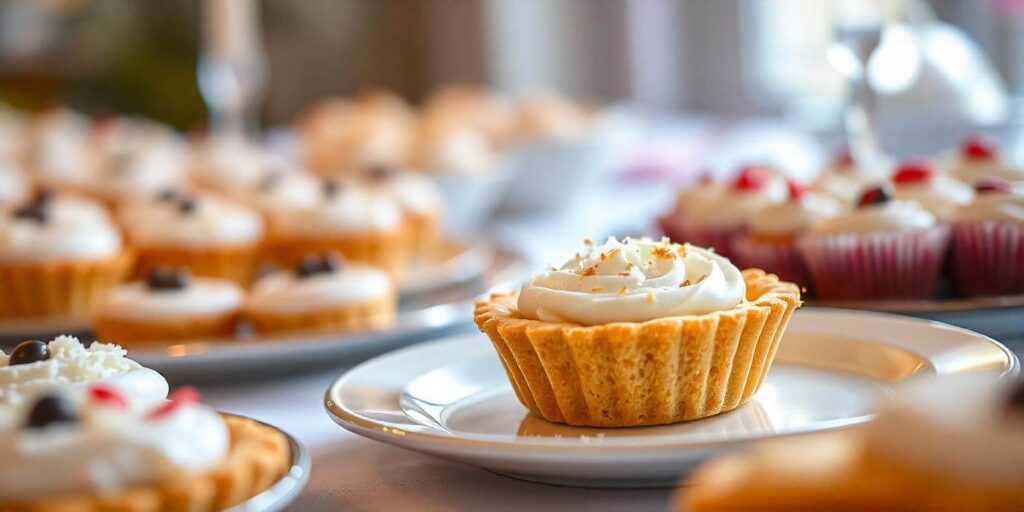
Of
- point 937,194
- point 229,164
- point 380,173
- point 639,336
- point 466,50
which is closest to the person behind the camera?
point 639,336

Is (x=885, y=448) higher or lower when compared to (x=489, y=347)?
higher

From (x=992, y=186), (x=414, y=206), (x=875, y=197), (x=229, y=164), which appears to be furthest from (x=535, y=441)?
(x=229, y=164)

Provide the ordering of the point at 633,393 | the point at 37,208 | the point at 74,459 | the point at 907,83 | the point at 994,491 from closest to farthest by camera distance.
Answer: the point at 994,491 < the point at 74,459 < the point at 633,393 < the point at 37,208 < the point at 907,83

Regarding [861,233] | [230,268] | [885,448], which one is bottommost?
[230,268]

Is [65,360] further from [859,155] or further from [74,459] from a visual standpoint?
[859,155]

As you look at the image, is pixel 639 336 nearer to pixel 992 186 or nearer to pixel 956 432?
pixel 956 432

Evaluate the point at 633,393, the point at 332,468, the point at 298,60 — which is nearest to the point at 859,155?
the point at 633,393
